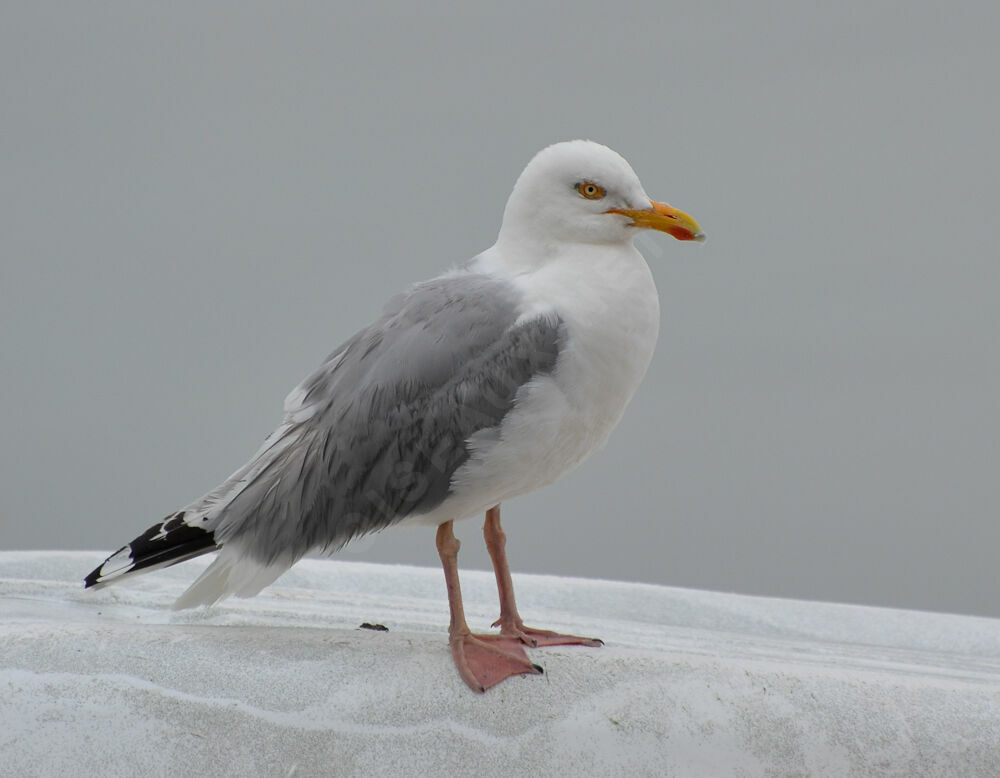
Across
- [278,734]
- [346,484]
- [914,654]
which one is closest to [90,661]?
[278,734]

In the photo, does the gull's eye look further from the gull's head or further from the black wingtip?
the black wingtip

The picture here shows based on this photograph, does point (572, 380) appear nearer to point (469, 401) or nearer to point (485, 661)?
point (469, 401)

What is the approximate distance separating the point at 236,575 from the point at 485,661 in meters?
0.53

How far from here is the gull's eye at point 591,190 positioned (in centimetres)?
273

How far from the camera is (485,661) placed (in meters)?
2.72

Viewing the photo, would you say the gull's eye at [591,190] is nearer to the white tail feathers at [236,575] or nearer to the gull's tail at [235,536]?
the gull's tail at [235,536]

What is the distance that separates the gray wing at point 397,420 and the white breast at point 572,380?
0.03m

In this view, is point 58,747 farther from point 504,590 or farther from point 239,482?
point 504,590

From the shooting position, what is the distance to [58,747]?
2.52m

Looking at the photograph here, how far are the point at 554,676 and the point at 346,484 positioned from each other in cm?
56

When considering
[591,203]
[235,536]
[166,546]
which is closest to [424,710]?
[235,536]

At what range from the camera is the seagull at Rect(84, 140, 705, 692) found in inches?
102

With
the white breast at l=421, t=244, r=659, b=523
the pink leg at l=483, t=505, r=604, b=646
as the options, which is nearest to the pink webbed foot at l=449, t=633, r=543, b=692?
the pink leg at l=483, t=505, r=604, b=646

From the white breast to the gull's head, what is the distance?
0.05 metres
